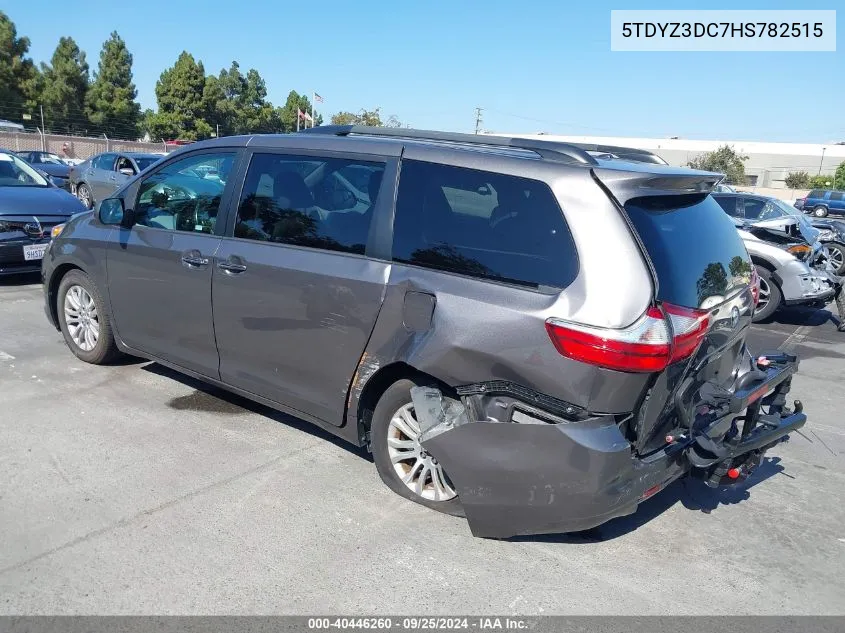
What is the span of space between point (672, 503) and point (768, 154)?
283 feet

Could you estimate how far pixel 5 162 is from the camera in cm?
930

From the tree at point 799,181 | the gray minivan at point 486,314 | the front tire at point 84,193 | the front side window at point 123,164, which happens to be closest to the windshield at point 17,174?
the gray minivan at point 486,314

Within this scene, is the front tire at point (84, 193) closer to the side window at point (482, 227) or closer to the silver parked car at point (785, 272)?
the silver parked car at point (785, 272)

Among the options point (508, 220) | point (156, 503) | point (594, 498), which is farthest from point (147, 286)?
point (594, 498)

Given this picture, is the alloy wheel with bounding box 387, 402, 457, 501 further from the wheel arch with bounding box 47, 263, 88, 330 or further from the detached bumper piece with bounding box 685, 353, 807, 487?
the wheel arch with bounding box 47, 263, 88, 330

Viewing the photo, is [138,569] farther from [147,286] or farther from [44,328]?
[44,328]

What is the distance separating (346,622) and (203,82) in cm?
5364

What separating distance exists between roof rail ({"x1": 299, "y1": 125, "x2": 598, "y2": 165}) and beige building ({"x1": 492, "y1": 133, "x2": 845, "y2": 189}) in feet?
235

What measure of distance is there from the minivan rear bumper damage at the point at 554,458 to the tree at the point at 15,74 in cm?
4762

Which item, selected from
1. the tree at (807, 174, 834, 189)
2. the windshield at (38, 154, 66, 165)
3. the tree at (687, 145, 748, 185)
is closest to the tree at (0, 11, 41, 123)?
the windshield at (38, 154, 66, 165)

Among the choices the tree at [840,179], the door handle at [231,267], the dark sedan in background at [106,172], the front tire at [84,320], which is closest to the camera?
the door handle at [231,267]

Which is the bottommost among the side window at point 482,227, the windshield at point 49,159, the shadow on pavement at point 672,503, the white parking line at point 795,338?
the white parking line at point 795,338

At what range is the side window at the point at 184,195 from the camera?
4430mm

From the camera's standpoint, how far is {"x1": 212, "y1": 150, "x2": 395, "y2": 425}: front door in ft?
12.0
